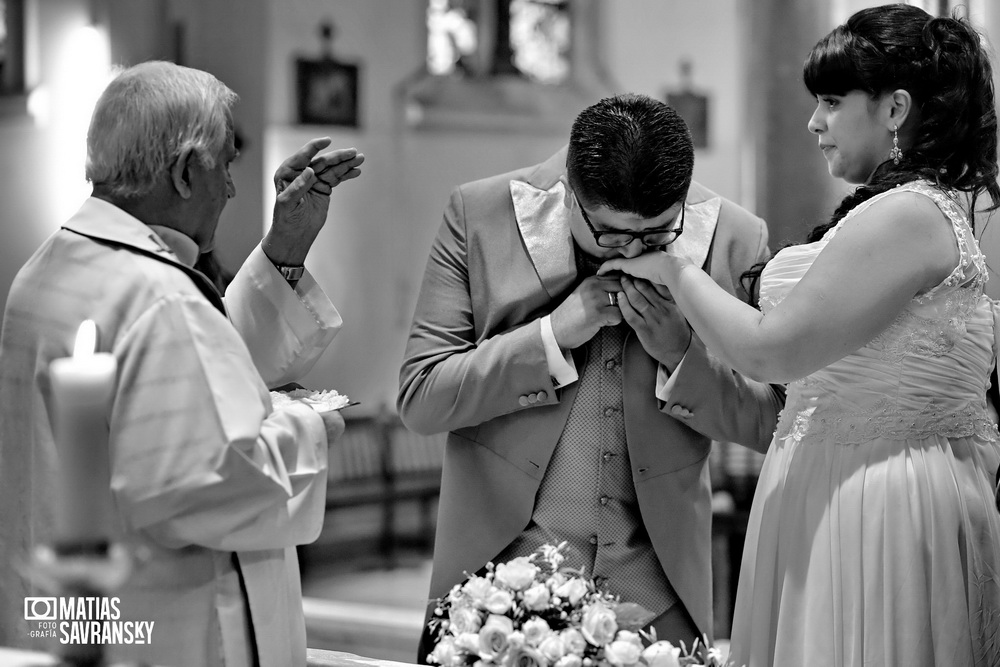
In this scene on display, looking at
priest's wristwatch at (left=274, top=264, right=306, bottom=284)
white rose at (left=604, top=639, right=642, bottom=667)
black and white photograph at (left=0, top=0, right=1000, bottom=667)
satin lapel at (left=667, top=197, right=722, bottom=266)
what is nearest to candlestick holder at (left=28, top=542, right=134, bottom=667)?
black and white photograph at (left=0, top=0, right=1000, bottom=667)

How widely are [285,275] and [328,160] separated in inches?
11.1

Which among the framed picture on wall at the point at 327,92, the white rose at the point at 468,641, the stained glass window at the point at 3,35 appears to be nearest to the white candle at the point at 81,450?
the white rose at the point at 468,641

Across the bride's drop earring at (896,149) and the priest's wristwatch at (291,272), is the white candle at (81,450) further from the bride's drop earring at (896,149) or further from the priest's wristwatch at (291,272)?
the bride's drop earring at (896,149)

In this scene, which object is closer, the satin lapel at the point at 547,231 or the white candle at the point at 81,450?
the white candle at the point at 81,450

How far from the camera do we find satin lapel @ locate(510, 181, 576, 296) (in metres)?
2.79

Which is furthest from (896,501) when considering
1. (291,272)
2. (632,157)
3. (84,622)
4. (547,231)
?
(84,622)

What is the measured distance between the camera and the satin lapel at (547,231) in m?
2.79

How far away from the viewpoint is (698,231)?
9.17ft

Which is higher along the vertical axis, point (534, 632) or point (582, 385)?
point (582, 385)

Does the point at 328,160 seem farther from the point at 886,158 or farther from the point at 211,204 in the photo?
the point at 886,158

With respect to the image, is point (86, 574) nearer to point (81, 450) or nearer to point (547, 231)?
point (81, 450)

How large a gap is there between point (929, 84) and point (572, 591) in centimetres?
129

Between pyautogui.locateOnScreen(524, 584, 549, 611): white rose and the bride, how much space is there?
25.4 inches

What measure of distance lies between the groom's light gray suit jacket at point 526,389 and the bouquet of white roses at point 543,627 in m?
0.67
